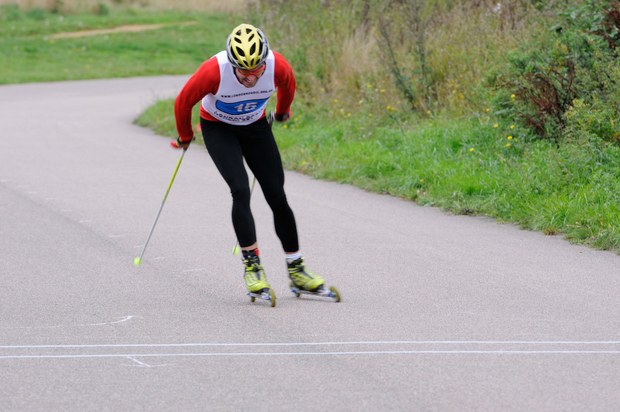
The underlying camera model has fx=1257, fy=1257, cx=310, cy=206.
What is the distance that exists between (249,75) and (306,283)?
Answer: 4.69ft

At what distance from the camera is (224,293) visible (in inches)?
331

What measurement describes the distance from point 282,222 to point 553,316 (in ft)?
6.06

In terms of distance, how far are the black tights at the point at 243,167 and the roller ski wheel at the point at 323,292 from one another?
41 centimetres

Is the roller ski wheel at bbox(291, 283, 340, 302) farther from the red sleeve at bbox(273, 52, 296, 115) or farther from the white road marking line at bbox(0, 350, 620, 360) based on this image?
the white road marking line at bbox(0, 350, 620, 360)

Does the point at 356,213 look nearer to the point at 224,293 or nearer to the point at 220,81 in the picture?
the point at 224,293

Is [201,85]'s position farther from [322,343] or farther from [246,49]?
[322,343]

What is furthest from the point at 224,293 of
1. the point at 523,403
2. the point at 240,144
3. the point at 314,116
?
the point at 314,116

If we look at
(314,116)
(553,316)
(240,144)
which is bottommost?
(314,116)

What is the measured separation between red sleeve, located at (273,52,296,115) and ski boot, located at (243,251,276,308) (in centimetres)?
100

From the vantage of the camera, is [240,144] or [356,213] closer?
[240,144]

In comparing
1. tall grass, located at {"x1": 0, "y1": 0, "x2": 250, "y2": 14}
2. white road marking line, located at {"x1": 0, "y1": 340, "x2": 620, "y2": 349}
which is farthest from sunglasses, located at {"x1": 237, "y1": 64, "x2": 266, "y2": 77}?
tall grass, located at {"x1": 0, "y1": 0, "x2": 250, "y2": 14}

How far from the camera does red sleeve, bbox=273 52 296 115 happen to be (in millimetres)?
7914

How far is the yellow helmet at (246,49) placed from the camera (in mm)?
7441

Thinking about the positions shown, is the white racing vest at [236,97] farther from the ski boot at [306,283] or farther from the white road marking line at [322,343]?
the white road marking line at [322,343]
